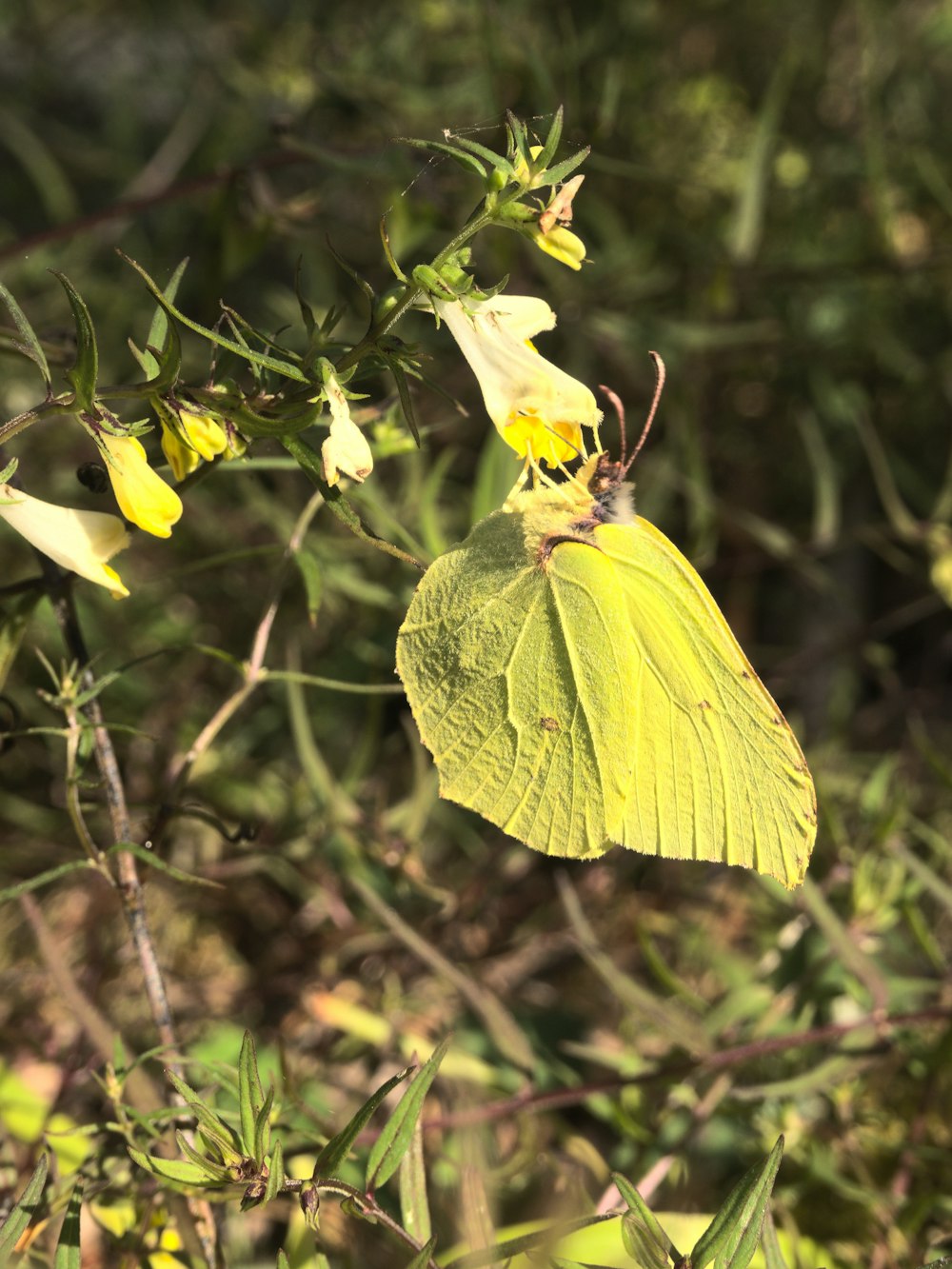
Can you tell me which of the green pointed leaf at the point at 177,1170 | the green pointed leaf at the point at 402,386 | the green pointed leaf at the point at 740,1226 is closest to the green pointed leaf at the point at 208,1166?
the green pointed leaf at the point at 177,1170

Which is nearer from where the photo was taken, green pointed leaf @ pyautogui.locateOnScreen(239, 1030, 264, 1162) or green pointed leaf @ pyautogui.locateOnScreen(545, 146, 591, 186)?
green pointed leaf @ pyautogui.locateOnScreen(545, 146, 591, 186)

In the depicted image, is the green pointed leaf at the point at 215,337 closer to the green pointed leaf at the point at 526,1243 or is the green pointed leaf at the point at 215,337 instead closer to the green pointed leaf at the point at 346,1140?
the green pointed leaf at the point at 346,1140

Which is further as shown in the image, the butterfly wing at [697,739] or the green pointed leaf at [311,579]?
the butterfly wing at [697,739]

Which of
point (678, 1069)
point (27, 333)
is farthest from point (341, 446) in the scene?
point (678, 1069)

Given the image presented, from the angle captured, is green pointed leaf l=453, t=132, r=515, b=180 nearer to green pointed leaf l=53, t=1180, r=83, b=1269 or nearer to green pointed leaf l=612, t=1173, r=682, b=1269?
green pointed leaf l=612, t=1173, r=682, b=1269

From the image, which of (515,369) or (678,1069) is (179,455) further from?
(678,1069)

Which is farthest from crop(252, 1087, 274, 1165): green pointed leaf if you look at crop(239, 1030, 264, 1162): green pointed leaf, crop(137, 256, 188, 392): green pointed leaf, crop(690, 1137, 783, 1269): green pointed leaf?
crop(137, 256, 188, 392): green pointed leaf

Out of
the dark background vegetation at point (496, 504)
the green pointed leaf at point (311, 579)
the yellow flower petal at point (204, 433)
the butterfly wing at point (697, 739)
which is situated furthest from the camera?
the dark background vegetation at point (496, 504)
